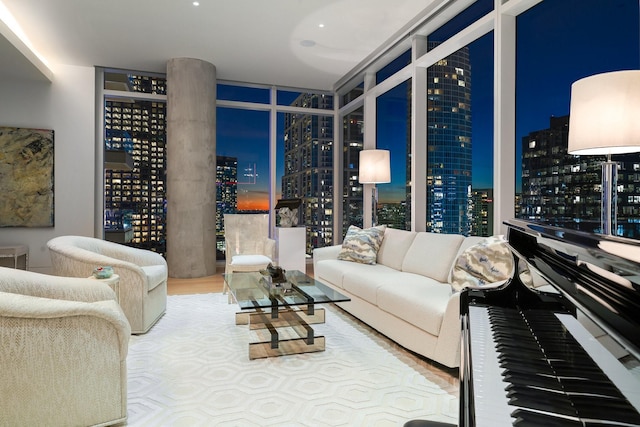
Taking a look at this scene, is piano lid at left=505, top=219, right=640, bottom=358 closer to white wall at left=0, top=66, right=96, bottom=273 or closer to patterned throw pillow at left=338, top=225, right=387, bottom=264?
patterned throw pillow at left=338, top=225, right=387, bottom=264

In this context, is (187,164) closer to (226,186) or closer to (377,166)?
(226,186)

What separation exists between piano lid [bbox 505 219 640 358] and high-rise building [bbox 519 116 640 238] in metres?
2.30

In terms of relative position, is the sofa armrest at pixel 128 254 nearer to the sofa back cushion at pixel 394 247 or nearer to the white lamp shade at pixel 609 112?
the sofa back cushion at pixel 394 247

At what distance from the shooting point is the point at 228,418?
6.35 feet

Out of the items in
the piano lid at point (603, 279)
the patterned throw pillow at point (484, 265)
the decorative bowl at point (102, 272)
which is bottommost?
the decorative bowl at point (102, 272)

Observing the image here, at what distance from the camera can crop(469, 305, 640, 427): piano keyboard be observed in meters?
0.59

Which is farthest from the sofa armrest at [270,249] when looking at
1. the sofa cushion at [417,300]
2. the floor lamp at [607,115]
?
the floor lamp at [607,115]

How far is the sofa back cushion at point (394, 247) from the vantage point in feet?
13.2

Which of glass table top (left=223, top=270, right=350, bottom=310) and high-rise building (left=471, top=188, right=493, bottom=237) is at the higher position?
high-rise building (left=471, top=188, right=493, bottom=237)

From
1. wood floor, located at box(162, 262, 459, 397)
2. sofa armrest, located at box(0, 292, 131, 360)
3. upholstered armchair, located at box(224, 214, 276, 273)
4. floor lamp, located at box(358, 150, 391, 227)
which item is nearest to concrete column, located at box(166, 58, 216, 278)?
wood floor, located at box(162, 262, 459, 397)

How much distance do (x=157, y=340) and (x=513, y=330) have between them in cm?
275

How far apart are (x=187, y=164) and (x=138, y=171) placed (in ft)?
3.91

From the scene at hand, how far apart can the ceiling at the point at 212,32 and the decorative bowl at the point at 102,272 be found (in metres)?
2.86

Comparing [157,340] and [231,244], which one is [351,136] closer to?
[231,244]
